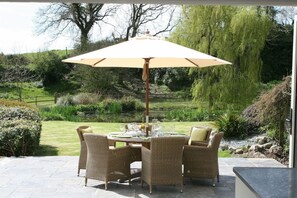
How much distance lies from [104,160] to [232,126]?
5.55 m

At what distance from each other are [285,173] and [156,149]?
3.06m

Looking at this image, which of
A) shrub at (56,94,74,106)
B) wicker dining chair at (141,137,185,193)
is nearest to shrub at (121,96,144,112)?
shrub at (56,94,74,106)

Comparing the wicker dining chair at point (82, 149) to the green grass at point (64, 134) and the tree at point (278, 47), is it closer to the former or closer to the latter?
the green grass at point (64, 134)

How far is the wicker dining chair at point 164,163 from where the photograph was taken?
219 inches

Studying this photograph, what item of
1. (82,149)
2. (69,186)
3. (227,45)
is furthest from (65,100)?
(69,186)

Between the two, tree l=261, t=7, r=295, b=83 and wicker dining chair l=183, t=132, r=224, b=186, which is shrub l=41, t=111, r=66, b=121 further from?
wicker dining chair l=183, t=132, r=224, b=186

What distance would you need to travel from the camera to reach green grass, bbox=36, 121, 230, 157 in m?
10.6

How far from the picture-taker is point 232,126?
10.6m

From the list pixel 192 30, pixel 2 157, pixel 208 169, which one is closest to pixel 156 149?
pixel 208 169

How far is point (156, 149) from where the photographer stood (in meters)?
5.58

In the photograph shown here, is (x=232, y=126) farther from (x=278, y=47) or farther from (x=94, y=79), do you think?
(x=94, y=79)

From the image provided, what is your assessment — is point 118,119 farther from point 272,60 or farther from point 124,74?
point 272,60

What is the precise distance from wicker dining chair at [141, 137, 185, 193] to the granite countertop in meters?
2.80

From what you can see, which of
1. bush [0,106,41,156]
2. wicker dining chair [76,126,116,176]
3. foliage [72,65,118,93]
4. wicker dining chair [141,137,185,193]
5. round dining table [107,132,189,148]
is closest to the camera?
wicker dining chair [141,137,185,193]
